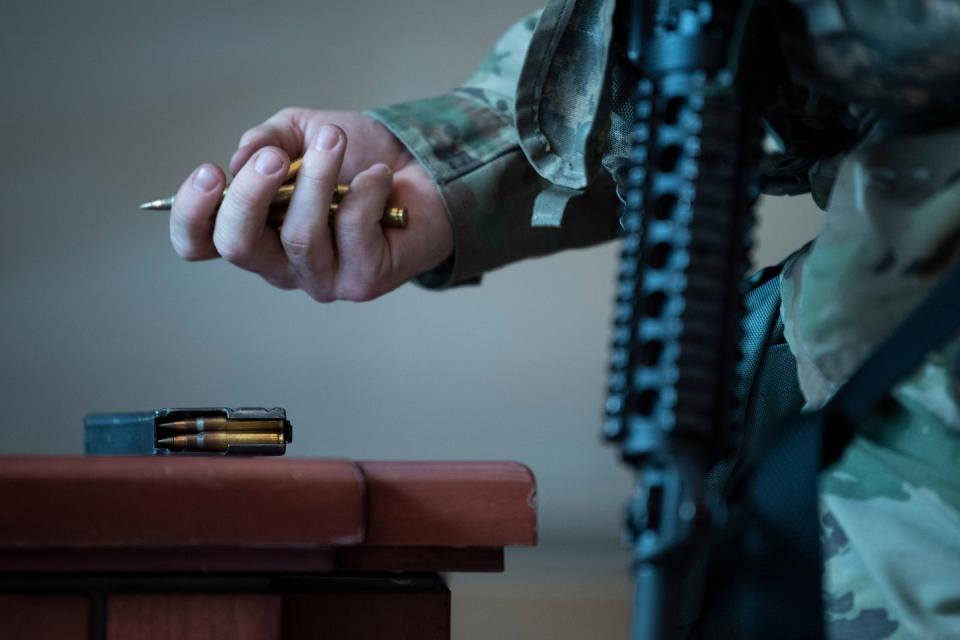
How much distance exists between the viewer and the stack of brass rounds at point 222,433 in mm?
597

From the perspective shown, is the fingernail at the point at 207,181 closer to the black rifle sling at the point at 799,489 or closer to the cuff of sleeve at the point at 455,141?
the cuff of sleeve at the point at 455,141

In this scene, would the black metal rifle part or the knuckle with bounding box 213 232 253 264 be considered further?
the knuckle with bounding box 213 232 253 264

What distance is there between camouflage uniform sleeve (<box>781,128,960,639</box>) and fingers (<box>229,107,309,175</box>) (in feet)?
1.29

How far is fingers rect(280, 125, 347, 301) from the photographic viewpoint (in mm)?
713

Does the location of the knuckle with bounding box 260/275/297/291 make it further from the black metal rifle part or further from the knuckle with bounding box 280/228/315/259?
the black metal rifle part

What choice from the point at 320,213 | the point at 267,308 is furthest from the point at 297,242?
the point at 267,308

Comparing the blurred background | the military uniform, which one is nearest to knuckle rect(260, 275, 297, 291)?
the military uniform

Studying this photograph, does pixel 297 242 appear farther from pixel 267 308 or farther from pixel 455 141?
pixel 267 308

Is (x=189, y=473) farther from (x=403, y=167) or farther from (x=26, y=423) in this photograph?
(x=26, y=423)

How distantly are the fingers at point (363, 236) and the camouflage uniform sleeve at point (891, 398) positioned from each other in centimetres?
32

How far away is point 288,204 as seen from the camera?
739 millimetres

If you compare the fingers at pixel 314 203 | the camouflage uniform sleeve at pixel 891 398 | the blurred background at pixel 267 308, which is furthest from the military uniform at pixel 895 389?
the blurred background at pixel 267 308

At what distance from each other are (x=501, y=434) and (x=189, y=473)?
146 cm

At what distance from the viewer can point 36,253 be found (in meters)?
1.83
